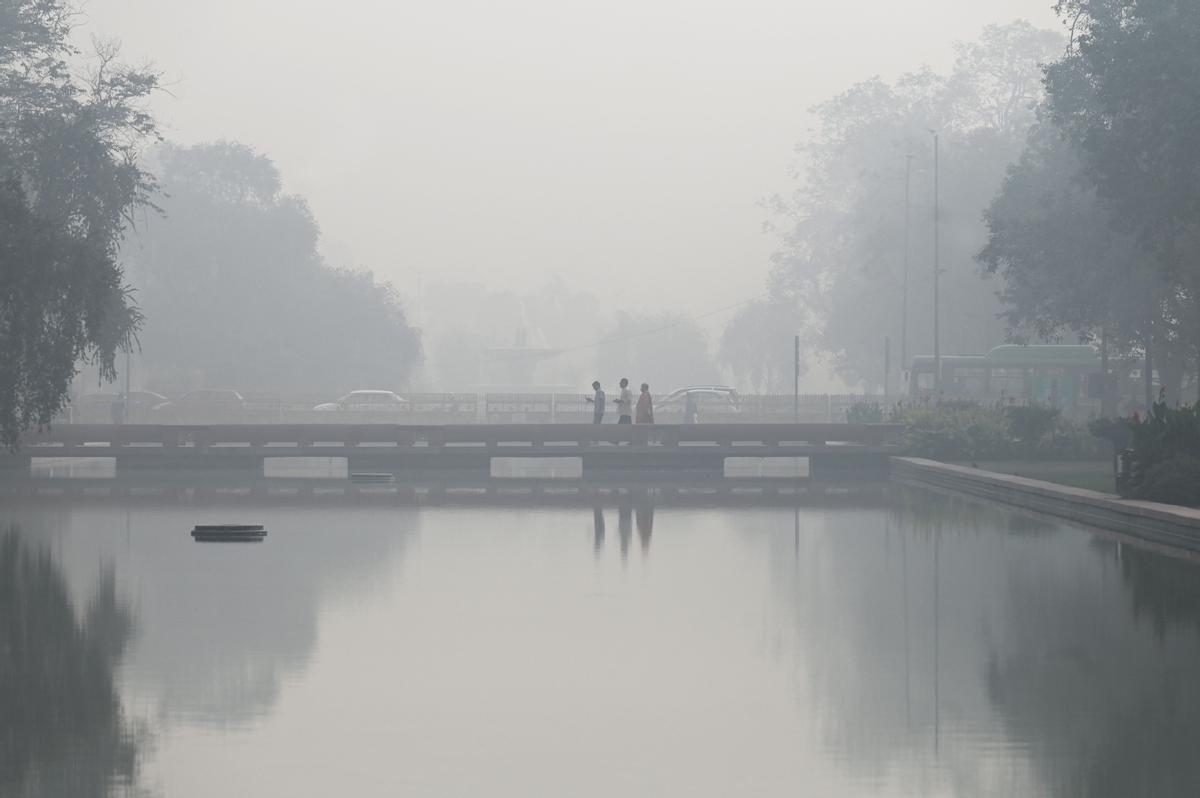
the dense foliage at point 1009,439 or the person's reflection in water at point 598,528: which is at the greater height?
the dense foliage at point 1009,439

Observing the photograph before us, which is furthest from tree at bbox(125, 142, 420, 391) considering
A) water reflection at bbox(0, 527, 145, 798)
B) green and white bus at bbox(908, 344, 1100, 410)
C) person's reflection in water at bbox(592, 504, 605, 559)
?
water reflection at bbox(0, 527, 145, 798)

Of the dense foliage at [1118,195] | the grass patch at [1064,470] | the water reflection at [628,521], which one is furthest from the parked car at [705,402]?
the water reflection at [628,521]

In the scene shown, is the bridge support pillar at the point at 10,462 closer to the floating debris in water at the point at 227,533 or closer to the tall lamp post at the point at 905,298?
the floating debris in water at the point at 227,533

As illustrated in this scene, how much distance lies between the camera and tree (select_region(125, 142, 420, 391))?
91688mm

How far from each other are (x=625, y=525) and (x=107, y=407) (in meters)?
58.1

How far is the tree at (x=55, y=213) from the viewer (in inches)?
1159

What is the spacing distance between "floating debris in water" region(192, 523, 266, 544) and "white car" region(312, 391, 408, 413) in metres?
49.2

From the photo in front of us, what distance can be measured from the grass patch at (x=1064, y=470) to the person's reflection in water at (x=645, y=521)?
703cm

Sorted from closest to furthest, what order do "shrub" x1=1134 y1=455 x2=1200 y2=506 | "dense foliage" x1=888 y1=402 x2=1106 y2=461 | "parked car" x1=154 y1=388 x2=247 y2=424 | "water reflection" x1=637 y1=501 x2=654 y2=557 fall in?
"water reflection" x1=637 y1=501 x2=654 y2=557, "shrub" x1=1134 y1=455 x2=1200 y2=506, "dense foliage" x1=888 y1=402 x2=1106 y2=461, "parked car" x1=154 y1=388 x2=247 y2=424

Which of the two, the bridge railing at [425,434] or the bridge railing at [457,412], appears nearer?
the bridge railing at [425,434]

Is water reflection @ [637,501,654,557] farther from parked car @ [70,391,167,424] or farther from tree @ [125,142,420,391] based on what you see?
tree @ [125,142,420,391]

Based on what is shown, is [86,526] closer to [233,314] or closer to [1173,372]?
[1173,372]

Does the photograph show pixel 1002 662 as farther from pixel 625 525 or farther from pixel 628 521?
pixel 628 521

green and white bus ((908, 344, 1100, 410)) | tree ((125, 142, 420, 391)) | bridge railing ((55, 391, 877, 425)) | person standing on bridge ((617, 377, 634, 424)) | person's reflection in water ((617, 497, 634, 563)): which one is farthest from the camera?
tree ((125, 142, 420, 391))
